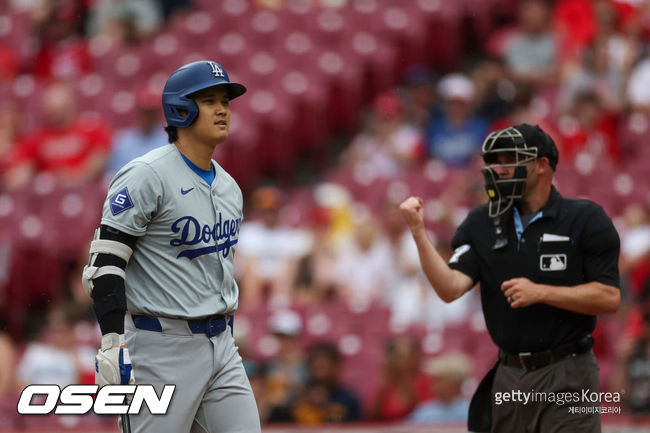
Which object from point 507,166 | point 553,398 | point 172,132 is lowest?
point 553,398

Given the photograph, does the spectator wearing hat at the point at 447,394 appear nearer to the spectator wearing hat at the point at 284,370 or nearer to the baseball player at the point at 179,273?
the spectator wearing hat at the point at 284,370

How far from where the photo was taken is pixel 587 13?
417 inches

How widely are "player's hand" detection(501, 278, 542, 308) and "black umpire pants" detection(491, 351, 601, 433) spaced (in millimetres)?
301

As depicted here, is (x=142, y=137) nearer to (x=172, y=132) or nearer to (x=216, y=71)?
(x=172, y=132)

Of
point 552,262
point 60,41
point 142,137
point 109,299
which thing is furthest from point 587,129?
point 109,299

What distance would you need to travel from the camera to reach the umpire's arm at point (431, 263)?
164 inches

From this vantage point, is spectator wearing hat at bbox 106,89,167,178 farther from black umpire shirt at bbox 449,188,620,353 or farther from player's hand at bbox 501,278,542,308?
player's hand at bbox 501,278,542,308

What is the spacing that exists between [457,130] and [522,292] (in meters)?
5.85

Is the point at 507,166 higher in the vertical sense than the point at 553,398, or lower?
higher

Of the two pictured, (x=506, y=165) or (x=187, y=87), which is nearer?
(x=187, y=87)

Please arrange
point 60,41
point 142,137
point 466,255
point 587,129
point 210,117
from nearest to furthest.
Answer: point 210,117 < point 466,255 < point 587,129 < point 142,137 < point 60,41

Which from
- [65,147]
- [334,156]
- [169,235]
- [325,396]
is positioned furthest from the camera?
[334,156]

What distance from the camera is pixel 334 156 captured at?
11023 mm

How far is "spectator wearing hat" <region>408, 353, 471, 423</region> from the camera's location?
6531 mm
